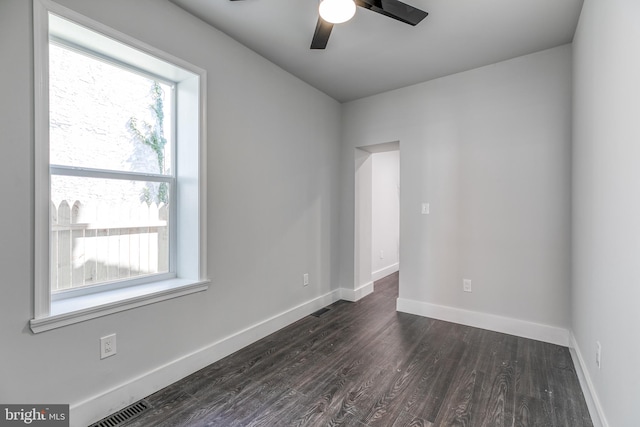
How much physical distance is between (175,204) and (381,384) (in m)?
2.02

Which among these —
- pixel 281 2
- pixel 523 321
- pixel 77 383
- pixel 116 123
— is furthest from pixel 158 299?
pixel 523 321

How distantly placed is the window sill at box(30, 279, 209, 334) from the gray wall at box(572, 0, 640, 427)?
7.91 ft

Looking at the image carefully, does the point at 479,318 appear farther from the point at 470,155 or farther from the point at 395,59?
the point at 395,59

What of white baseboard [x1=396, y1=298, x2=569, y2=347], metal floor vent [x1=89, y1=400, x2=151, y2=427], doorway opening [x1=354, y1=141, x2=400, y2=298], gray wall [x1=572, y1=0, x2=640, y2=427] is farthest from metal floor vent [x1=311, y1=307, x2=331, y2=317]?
gray wall [x1=572, y1=0, x2=640, y2=427]

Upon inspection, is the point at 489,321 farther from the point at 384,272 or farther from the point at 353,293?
the point at 384,272

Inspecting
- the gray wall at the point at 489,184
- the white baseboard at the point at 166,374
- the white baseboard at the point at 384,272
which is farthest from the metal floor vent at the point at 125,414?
the white baseboard at the point at 384,272

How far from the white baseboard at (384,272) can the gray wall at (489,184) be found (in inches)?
55.7

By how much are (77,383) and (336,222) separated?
2.86 metres

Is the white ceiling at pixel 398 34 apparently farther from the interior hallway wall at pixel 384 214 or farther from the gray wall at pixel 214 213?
the interior hallway wall at pixel 384 214

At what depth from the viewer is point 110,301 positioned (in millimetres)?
1757

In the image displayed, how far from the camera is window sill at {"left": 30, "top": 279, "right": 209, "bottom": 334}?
1.54 meters

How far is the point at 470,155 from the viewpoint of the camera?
304 cm

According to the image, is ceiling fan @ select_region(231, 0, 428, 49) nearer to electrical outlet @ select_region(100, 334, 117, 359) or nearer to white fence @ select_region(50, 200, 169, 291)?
white fence @ select_region(50, 200, 169, 291)

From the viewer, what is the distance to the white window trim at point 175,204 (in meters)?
1.49
